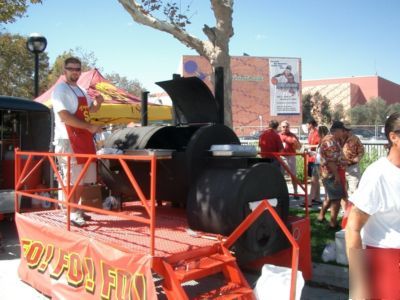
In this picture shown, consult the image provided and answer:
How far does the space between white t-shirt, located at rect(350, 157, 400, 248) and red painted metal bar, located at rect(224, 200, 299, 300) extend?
0.93 metres

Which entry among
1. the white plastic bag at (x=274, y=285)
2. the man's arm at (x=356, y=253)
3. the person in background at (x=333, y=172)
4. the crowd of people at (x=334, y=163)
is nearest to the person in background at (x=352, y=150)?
the crowd of people at (x=334, y=163)

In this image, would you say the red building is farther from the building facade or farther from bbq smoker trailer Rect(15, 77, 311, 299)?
bbq smoker trailer Rect(15, 77, 311, 299)

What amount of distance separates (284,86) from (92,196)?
67486 mm

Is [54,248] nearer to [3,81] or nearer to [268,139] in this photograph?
[268,139]

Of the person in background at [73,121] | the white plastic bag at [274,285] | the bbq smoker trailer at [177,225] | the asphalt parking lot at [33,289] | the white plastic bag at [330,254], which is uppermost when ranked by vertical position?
the person in background at [73,121]

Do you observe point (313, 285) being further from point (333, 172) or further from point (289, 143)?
point (289, 143)

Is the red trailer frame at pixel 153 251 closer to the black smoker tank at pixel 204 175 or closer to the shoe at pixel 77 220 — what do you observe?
the shoe at pixel 77 220

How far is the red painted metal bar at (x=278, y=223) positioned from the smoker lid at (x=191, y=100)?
1.96 m

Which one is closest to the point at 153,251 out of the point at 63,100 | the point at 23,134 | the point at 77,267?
the point at 77,267

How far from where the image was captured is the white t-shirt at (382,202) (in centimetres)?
253

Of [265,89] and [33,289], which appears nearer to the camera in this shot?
[33,289]

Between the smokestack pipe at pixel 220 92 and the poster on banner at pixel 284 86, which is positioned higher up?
the poster on banner at pixel 284 86

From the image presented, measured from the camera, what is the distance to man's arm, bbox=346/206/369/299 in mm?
2475

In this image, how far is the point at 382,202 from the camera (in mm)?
2533
